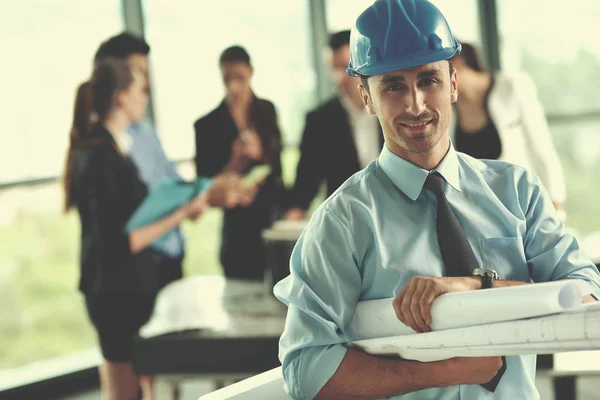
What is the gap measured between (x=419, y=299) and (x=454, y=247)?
0.56ft

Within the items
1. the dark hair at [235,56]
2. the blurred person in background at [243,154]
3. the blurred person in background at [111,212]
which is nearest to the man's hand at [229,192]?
the blurred person in background at [243,154]

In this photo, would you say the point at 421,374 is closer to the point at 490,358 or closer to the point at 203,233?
the point at 490,358

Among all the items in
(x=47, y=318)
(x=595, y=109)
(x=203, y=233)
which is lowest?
(x=47, y=318)

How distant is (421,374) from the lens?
3.50 ft

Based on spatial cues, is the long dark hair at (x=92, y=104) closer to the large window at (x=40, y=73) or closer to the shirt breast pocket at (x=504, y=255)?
the large window at (x=40, y=73)

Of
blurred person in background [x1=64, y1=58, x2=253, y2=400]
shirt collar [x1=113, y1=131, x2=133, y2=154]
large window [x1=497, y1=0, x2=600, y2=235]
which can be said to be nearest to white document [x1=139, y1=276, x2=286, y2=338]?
blurred person in background [x1=64, y1=58, x2=253, y2=400]

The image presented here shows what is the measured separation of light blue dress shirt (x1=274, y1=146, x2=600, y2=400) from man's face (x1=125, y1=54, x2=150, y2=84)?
207 cm

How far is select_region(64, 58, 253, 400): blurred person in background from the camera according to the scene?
2764 millimetres

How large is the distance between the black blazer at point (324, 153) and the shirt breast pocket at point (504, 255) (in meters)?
2.04

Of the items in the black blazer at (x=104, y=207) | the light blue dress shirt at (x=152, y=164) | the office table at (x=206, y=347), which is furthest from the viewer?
the light blue dress shirt at (x=152, y=164)

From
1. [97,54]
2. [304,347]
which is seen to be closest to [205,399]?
[304,347]

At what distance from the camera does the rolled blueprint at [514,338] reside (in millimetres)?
876

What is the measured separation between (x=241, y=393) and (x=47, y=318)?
10.4ft

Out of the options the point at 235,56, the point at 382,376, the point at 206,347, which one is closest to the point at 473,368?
the point at 382,376
